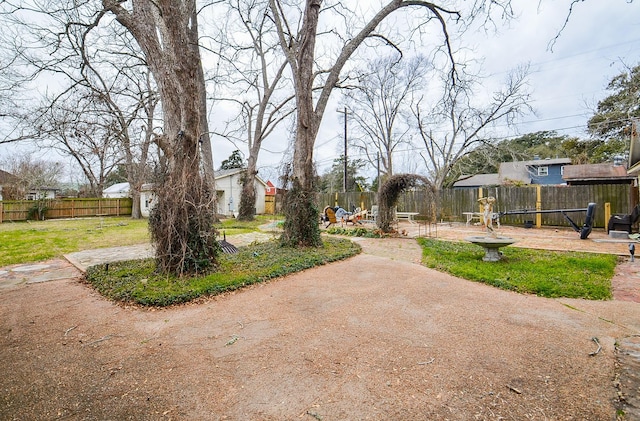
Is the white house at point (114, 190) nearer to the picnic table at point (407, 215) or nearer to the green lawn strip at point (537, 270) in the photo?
the picnic table at point (407, 215)

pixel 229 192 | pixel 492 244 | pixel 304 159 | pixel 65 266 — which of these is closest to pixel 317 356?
pixel 492 244

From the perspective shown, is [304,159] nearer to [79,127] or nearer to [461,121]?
[79,127]

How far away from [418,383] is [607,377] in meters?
1.36

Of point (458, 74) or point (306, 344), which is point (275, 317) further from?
point (458, 74)

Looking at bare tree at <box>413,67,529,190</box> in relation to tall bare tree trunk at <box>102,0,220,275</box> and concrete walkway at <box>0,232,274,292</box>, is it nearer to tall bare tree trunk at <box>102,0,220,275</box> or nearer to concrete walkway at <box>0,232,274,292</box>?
tall bare tree trunk at <box>102,0,220,275</box>

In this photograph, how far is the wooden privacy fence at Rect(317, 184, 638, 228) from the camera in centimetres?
1024

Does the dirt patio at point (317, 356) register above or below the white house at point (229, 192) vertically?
below

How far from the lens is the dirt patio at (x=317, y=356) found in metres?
1.90

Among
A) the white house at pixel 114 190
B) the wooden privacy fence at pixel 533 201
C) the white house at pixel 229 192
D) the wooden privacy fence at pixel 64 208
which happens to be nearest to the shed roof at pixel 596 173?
the wooden privacy fence at pixel 533 201

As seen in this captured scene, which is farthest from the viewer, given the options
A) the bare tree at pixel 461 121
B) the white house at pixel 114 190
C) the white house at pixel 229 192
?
the white house at pixel 114 190

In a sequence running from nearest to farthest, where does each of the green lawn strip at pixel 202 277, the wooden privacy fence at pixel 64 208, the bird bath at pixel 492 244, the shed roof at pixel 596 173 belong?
1. the green lawn strip at pixel 202 277
2. the bird bath at pixel 492 244
3. the shed roof at pixel 596 173
4. the wooden privacy fence at pixel 64 208

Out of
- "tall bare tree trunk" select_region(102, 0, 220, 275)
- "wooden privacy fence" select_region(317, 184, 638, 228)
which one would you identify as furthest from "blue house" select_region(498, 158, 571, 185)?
"tall bare tree trunk" select_region(102, 0, 220, 275)

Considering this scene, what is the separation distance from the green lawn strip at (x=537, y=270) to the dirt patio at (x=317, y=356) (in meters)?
0.33

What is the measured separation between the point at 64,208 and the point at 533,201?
25.4m
